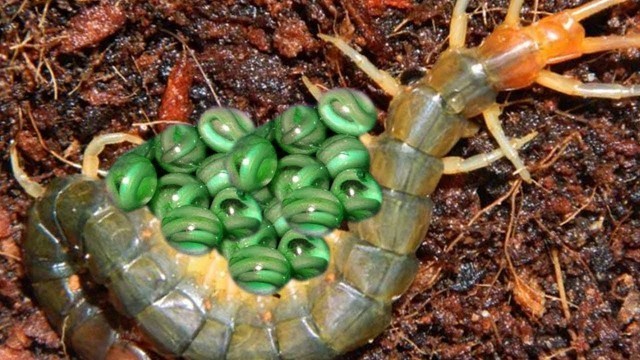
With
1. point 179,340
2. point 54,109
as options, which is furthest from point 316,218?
point 54,109

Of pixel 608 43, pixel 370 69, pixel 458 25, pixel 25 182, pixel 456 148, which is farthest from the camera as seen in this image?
pixel 25 182

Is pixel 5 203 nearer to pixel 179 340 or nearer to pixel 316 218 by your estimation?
pixel 179 340

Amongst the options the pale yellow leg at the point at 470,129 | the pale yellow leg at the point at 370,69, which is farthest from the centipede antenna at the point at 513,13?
the pale yellow leg at the point at 370,69

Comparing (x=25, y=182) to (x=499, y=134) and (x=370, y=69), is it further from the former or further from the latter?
(x=499, y=134)

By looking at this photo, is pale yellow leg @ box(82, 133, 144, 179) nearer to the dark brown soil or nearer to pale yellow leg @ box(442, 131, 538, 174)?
the dark brown soil

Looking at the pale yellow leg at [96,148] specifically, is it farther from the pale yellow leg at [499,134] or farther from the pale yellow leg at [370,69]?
the pale yellow leg at [499,134]

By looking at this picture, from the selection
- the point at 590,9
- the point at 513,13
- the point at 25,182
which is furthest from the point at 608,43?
the point at 25,182
